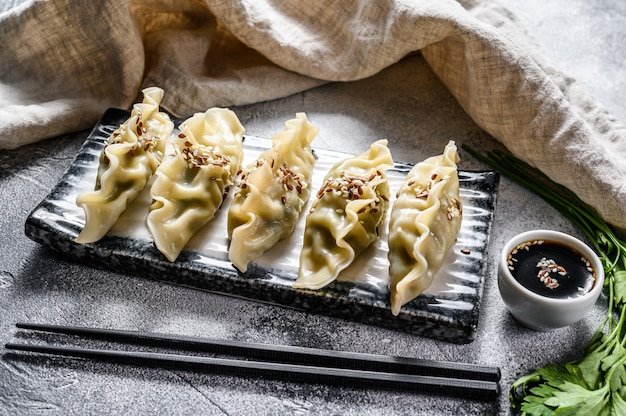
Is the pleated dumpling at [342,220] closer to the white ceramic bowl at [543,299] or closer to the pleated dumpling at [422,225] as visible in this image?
the pleated dumpling at [422,225]

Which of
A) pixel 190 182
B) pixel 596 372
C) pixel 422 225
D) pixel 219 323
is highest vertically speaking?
pixel 422 225

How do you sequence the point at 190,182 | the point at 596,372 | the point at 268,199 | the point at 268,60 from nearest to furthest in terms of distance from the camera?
the point at 596,372 → the point at 268,199 → the point at 190,182 → the point at 268,60

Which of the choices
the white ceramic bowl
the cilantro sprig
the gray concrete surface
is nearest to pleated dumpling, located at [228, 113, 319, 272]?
the gray concrete surface

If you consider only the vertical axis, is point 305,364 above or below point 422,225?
below

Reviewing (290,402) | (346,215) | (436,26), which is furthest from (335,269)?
(436,26)

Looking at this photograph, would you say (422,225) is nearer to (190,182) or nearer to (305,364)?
(305,364)

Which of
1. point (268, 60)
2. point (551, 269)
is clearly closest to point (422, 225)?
point (551, 269)

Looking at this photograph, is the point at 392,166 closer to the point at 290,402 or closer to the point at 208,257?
the point at 208,257
